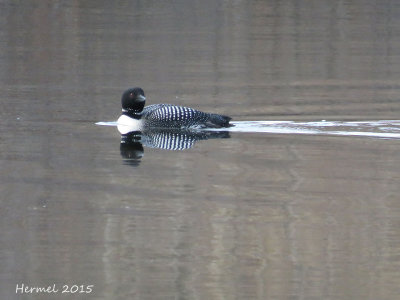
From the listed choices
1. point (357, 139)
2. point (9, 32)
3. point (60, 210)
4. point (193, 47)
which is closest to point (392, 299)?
point (60, 210)

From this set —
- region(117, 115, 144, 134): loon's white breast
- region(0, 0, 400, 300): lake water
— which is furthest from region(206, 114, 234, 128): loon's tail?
region(117, 115, 144, 134): loon's white breast

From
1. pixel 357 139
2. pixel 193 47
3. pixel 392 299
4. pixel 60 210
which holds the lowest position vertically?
pixel 392 299

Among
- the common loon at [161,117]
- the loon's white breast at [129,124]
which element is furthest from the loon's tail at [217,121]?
the loon's white breast at [129,124]

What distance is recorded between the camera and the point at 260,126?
40.0ft

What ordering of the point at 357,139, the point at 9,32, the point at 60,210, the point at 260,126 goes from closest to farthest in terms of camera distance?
the point at 60,210
the point at 357,139
the point at 260,126
the point at 9,32

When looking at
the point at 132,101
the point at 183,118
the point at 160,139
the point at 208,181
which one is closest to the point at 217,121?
the point at 183,118

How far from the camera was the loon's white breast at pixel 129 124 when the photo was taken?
12.4 metres

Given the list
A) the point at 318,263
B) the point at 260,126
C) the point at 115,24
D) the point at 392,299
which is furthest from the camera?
the point at 115,24

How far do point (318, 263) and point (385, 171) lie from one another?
289 cm

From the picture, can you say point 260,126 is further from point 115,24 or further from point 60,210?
point 115,24

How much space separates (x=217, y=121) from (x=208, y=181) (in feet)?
8.00

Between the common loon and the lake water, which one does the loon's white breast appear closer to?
the common loon

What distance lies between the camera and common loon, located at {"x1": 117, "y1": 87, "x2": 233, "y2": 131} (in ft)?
39.7

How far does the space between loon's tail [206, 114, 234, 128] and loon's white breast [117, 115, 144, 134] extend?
0.77m
